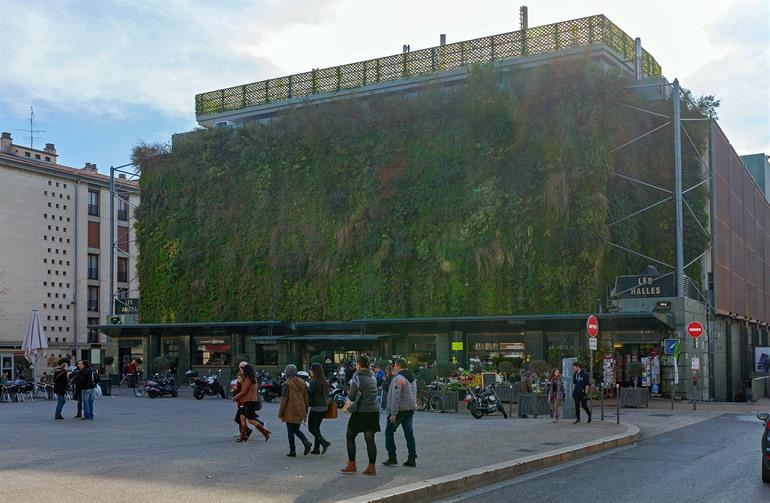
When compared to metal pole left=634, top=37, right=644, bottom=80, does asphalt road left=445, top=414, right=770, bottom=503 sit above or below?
below

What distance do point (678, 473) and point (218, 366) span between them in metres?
38.3

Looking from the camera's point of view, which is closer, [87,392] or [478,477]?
[478,477]

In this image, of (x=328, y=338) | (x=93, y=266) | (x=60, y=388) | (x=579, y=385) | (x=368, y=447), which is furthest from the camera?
(x=93, y=266)

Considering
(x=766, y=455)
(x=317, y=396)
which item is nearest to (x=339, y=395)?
(x=317, y=396)

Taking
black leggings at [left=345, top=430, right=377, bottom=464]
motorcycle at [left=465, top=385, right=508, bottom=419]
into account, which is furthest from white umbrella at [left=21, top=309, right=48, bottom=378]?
black leggings at [left=345, top=430, right=377, bottom=464]

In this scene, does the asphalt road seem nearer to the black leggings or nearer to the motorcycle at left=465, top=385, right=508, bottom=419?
the black leggings

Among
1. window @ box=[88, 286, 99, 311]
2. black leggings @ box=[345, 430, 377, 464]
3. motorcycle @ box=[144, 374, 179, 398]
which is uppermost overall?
window @ box=[88, 286, 99, 311]

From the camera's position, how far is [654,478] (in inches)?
516

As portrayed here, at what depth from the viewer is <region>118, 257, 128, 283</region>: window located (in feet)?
221

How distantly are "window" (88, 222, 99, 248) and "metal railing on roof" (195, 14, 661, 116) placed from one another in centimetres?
1411

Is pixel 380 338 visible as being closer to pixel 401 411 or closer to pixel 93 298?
pixel 401 411

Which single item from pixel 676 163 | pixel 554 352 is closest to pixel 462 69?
pixel 676 163

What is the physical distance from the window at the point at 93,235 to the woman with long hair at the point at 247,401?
51.2 m

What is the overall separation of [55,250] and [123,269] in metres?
6.67
